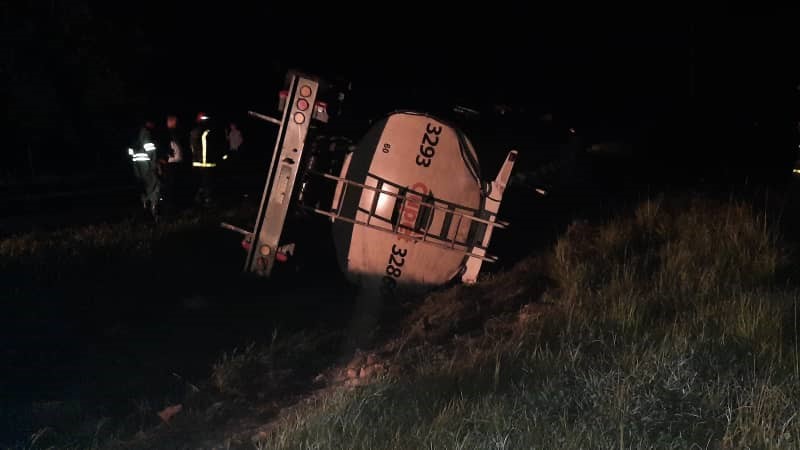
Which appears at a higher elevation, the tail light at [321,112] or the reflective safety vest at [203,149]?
the tail light at [321,112]

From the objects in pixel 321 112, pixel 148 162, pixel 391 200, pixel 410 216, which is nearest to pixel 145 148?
pixel 148 162

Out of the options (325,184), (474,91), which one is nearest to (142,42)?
(474,91)

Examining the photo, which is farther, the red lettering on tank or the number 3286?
the number 3286

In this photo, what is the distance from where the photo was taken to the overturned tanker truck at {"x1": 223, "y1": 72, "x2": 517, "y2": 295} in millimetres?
7730

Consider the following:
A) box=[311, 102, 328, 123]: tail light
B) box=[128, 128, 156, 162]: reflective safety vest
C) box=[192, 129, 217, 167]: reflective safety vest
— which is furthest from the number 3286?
box=[192, 129, 217, 167]: reflective safety vest

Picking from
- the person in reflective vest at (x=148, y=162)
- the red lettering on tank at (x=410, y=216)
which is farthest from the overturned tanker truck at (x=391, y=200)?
the person in reflective vest at (x=148, y=162)

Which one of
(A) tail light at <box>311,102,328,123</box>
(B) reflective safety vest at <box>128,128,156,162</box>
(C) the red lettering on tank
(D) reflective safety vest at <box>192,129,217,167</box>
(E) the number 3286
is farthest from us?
(D) reflective safety vest at <box>192,129,217,167</box>

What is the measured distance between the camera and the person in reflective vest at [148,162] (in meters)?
11.3

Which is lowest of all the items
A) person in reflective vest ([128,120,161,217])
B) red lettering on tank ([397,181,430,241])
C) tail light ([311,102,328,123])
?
person in reflective vest ([128,120,161,217])

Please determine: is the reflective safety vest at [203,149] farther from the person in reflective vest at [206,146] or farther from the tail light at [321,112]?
the tail light at [321,112]

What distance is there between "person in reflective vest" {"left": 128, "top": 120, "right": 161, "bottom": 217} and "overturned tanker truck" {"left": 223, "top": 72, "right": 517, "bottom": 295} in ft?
12.4

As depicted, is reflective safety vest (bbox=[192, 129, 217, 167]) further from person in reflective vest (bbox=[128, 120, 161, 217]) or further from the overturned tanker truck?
the overturned tanker truck

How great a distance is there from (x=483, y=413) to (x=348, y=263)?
15.0ft

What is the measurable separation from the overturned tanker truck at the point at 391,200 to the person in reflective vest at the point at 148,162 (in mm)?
3783
